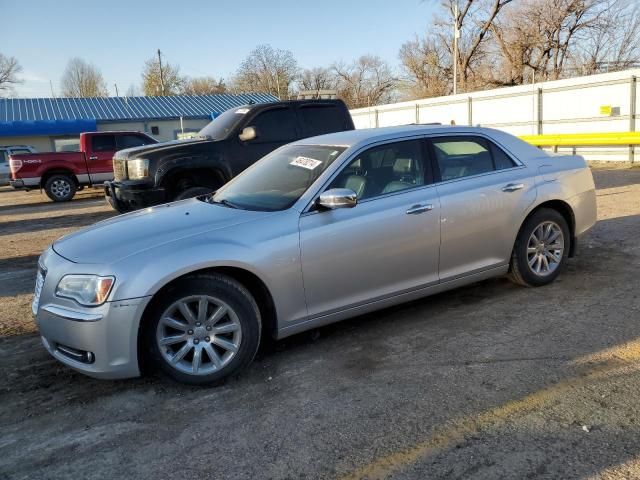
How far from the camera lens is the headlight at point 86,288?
3188mm

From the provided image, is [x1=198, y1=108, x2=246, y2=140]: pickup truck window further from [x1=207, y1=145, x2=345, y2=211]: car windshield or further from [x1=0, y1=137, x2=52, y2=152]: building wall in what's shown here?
A: [x1=0, y1=137, x2=52, y2=152]: building wall

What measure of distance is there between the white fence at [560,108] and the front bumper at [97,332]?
16975mm

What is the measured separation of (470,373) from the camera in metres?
3.45

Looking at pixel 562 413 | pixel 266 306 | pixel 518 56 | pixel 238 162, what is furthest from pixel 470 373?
pixel 518 56

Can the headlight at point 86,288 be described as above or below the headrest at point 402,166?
below

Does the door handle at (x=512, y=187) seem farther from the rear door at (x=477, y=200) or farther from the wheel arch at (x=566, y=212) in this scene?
the wheel arch at (x=566, y=212)

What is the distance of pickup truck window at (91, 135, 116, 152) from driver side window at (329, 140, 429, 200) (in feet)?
44.3

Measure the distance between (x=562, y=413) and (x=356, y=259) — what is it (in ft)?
5.44

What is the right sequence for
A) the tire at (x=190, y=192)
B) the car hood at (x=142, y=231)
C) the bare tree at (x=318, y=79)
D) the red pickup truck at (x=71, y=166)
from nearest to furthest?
the car hood at (x=142, y=231)
the tire at (x=190, y=192)
the red pickup truck at (x=71, y=166)
the bare tree at (x=318, y=79)

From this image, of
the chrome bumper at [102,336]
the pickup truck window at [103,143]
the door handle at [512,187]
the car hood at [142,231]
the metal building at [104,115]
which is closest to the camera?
the chrome bumper at [102,336]

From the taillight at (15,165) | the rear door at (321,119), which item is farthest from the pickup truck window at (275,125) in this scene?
the taillight at (15,165)

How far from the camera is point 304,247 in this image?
369 cm

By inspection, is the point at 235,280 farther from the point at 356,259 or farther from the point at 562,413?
the point at 562,413

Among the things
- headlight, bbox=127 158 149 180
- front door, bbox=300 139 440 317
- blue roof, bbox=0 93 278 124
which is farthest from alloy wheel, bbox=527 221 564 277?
blue roof, bbox=0 93 278 124
